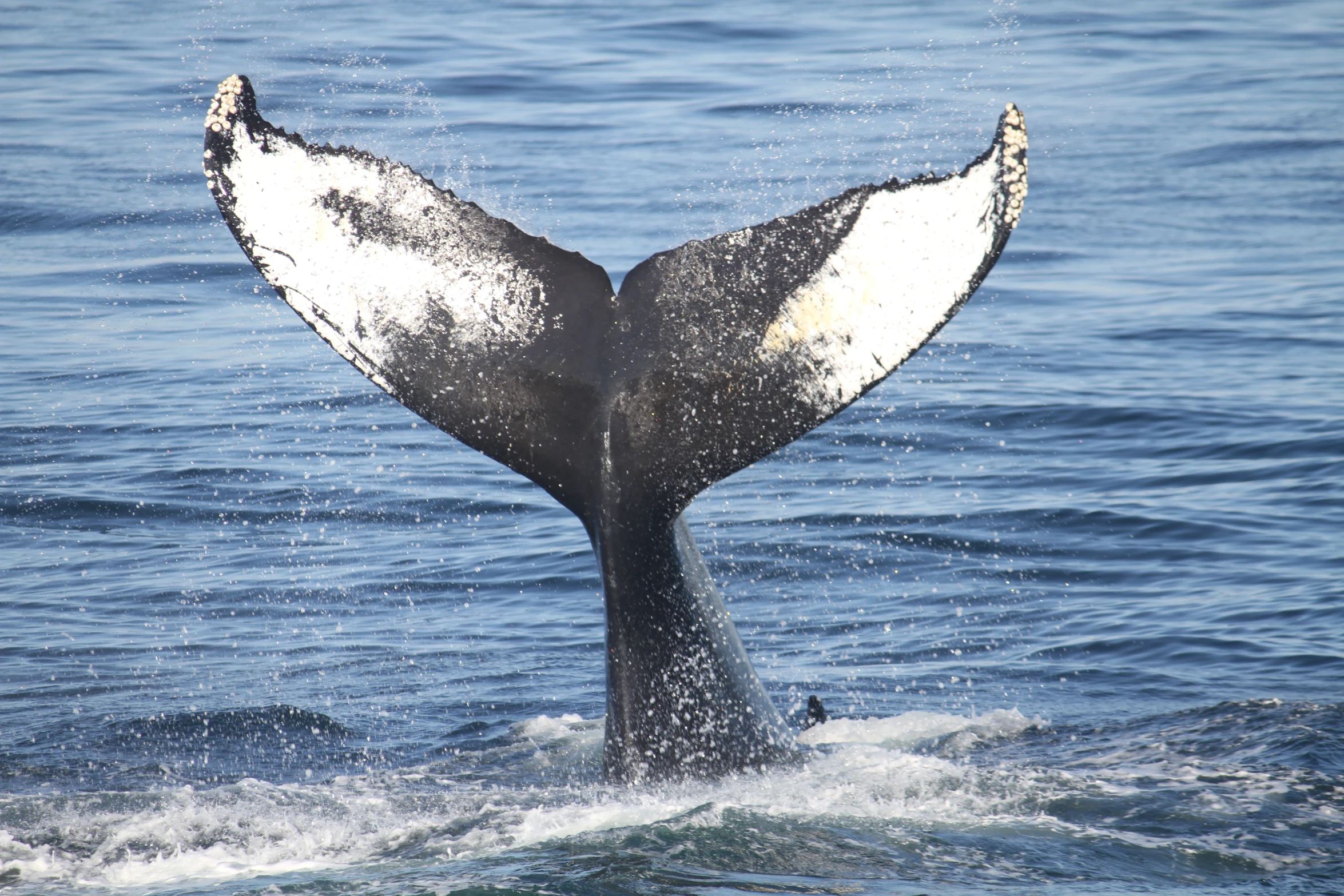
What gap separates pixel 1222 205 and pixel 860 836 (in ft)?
48.7

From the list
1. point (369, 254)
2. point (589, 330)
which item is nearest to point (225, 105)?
point (369, 254)

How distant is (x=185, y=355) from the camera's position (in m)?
13.3

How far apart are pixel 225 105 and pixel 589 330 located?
1.19 m

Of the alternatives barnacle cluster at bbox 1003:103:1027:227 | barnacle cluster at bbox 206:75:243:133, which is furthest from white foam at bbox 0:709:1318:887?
barnacle cluster at bbox 206:75:243:133

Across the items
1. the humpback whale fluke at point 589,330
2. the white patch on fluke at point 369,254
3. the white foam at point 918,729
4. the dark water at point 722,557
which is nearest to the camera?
the humpback whale fluke at point 589,330

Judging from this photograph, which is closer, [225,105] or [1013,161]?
[1013,161]

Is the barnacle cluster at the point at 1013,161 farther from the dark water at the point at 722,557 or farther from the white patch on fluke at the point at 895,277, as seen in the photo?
the dark water at the point at 722,557

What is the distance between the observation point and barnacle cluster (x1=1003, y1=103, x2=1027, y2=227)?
4.03 meters

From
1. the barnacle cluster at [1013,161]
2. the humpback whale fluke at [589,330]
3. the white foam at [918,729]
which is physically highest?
the barnacle cluster at [1013,161]

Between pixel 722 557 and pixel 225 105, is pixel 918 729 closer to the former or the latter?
pixel 722 557

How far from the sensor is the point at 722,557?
29.6 ft

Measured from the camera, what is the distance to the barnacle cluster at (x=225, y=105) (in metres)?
4.50

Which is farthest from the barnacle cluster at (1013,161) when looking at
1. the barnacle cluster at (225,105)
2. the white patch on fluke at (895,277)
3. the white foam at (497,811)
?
the barnacle cluster at (225,105)

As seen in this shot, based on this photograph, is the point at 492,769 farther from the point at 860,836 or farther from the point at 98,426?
the point at 98,426
